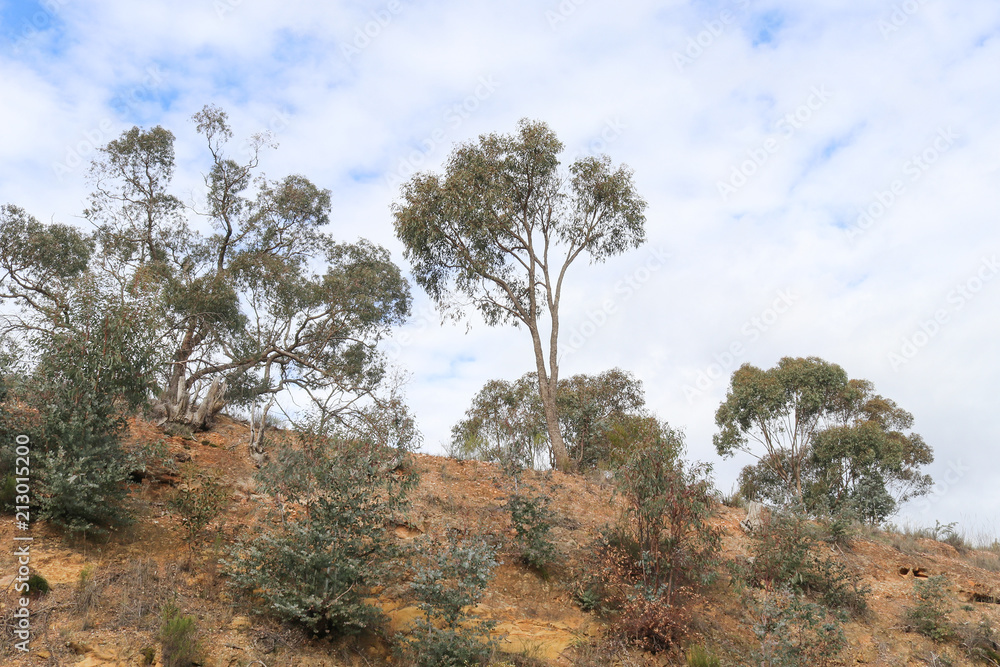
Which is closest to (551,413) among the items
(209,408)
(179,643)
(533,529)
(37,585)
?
(533,529)

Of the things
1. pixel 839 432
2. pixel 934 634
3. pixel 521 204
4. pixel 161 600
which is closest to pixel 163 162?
pixel 521 204

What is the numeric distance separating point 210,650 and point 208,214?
15.7 m

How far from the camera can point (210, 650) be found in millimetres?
7836

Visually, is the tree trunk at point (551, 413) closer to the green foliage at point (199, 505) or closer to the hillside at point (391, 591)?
the hillside at point (391, 591)

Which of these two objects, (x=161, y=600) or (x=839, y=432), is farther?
(x=839, y=432)

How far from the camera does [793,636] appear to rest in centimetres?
998

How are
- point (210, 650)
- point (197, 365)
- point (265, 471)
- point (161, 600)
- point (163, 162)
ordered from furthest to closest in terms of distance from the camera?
point (163, 162) < point (197, 365) < point (265, 471) < point (161, 600) < point (210, 650)

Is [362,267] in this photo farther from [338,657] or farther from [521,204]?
[338,657]

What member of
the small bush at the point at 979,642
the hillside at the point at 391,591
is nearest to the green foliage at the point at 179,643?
the hillside at the point at 391,591

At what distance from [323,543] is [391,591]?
6.63ft

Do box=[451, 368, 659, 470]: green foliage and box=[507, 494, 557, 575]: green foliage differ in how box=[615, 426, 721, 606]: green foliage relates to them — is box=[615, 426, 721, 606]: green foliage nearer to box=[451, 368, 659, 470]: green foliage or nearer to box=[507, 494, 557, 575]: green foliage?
box=[507, 494, 557, 575]: green foliage

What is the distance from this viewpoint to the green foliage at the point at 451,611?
27.1 feet

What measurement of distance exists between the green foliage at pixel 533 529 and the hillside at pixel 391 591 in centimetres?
25

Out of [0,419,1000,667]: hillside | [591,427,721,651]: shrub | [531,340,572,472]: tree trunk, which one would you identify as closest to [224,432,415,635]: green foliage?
[0,419,1000,667]: hillside
